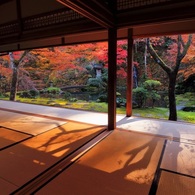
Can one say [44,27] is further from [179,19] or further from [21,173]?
[21,173]

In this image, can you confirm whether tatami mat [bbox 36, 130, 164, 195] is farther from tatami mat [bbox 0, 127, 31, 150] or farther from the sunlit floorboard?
tatami mat [bbox 0, 127, 31, 150]

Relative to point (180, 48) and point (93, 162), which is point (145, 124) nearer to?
point (93, 162)

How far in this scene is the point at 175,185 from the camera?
1.77 meters

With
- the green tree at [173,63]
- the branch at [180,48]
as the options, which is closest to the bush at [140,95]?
the green tree at [173,63]

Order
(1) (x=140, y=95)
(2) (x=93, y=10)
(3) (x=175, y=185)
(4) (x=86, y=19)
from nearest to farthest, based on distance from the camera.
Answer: (3) (x=175, y=185) → (2) (x=93, y=10) → (4) (x=86, y=19) → (1) (x=140, y=95)

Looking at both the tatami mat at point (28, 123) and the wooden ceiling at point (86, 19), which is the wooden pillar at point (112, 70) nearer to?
the wooden ceiling at point (86, 19)

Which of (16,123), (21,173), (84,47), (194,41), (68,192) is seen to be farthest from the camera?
(84,47)

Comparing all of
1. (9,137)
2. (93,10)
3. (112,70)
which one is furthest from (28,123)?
(93,10)

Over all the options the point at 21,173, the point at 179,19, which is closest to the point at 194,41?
the point at 179,19

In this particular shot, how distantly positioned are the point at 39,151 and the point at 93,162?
32.6 inches

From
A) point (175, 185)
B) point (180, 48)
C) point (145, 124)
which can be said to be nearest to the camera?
point (175, 185)

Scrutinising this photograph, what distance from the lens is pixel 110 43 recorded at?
3211 mm

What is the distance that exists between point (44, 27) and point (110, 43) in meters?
1.89

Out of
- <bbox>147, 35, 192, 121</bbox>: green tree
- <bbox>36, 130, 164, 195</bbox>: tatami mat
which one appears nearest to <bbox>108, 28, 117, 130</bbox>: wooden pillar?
<bbox>36, 130, 164, 195</bbox>: tatami mat
